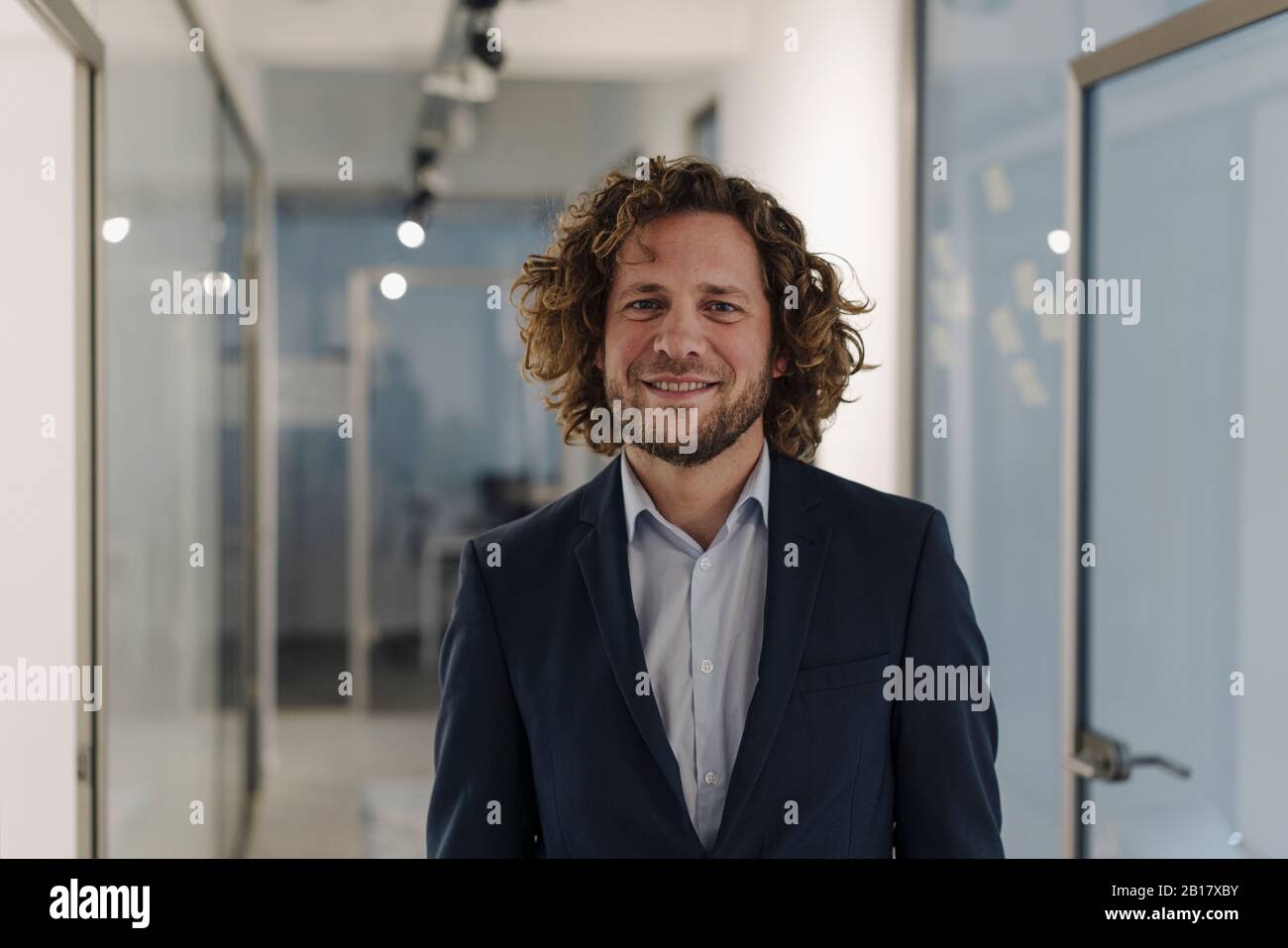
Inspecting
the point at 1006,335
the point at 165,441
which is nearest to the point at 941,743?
the point at 1006,335

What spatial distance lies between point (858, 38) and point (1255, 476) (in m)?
1.11

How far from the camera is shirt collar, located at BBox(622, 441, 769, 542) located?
3.83 feet

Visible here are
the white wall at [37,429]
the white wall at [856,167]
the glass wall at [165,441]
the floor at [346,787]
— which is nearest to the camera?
the white wall at [37,429]

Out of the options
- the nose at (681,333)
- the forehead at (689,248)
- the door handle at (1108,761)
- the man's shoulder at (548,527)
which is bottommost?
the door handle at (1108,761)

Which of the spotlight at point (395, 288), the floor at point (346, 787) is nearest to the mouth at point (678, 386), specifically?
the floor at point (346, 787)

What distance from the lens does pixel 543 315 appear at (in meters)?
1.28

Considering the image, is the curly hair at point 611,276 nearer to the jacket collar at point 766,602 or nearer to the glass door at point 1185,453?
the jacket collar at point 766,602

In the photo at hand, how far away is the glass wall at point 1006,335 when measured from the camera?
71.1 inches

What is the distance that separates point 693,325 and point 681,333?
0.01 metres

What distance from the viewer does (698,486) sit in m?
1.18

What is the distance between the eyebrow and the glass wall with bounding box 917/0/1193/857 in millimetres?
793

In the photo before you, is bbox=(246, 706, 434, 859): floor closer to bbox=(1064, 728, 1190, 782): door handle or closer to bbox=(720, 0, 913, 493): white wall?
bbox=(720, 0, 913, 493): white wall

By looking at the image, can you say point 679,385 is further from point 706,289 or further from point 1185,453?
point 1185,453
